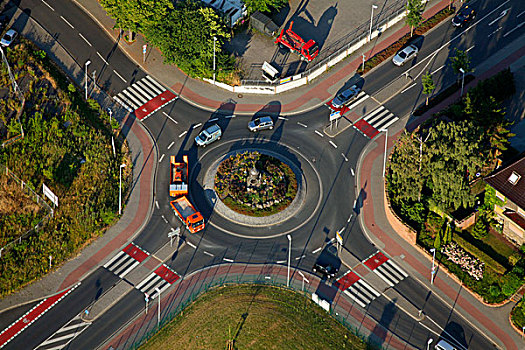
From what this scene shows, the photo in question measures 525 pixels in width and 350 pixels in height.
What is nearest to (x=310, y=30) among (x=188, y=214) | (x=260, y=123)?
(x=260, y=123)

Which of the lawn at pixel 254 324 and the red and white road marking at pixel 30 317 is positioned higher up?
the lawn at pixel 254 324

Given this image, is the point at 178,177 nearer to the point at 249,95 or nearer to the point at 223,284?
the point at 223,284

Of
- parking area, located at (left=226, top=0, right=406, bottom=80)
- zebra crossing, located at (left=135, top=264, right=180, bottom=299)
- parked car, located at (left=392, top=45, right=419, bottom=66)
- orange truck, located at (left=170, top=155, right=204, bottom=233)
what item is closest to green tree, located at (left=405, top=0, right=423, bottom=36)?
parked car, located at (left=392, top=45, right=419, bottom=66)

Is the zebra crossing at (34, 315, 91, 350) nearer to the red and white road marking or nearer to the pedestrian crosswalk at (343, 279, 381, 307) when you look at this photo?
the red and white road marking

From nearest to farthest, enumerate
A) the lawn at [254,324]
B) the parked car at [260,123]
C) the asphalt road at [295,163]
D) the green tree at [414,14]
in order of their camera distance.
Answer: the lawn at [254,324] → the asphalt road at [295,163] → the parked car at [260,123] → the green tree at [414,14]

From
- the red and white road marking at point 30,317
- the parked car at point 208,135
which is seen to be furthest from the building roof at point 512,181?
the red and white road marking at point 30,317

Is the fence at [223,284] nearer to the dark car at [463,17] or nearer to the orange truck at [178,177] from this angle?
the orange truck at [178,177]

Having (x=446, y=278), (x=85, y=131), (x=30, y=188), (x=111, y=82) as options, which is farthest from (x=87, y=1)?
(x=446, y=278)
